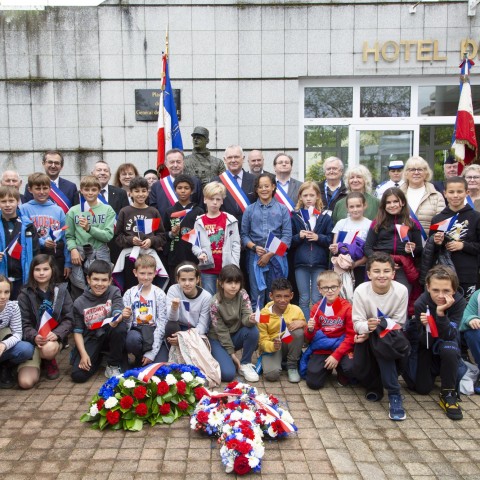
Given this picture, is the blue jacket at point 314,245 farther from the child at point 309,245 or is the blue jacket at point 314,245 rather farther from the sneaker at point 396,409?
the sneaker at point 396,409

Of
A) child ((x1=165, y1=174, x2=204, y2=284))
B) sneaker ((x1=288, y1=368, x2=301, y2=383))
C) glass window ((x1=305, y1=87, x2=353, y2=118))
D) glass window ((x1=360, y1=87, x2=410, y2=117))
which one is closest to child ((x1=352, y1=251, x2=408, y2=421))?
sneaker ((x1=288, y1=368, x2=301, y2=383))

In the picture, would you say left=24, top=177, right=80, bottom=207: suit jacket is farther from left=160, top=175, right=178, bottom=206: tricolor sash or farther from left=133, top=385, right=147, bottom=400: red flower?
left=133, top=385, right=147, bottom=400: red flower

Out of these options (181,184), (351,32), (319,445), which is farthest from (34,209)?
(351,32)

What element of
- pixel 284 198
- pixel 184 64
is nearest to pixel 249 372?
pixel 284 198

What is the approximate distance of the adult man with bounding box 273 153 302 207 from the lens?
6129 millimetres

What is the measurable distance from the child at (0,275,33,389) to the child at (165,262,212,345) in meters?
1.28

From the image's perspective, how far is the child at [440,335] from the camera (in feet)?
13.5

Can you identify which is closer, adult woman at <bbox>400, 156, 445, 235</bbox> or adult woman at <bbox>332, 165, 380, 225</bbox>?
adult woman at <bbox>400, 156, 445, 235</bbox>

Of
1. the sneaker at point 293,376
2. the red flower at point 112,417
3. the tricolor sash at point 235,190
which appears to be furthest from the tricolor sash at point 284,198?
the red flower at point 112,417

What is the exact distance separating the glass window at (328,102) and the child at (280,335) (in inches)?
194

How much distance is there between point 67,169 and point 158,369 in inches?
215

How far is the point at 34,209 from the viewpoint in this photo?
5.54m

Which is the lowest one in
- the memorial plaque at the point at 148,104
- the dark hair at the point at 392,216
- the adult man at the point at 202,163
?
the dark hair at the point at 392,216

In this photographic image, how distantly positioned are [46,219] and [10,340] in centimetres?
149
